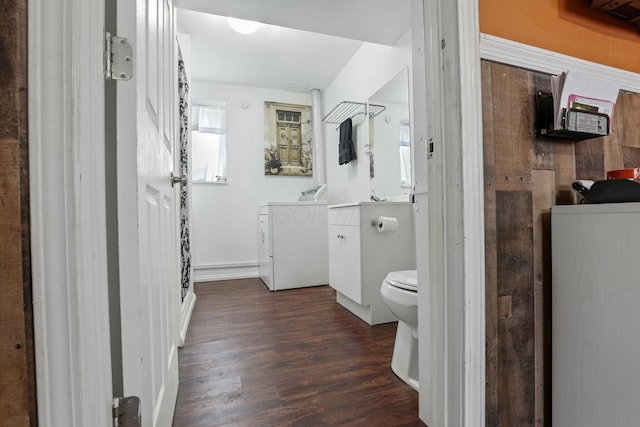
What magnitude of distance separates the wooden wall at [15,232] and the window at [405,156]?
7.11 ft

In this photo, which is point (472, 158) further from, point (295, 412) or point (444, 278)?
point (295, 412)

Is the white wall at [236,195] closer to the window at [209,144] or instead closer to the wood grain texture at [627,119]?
the window at [209,144]

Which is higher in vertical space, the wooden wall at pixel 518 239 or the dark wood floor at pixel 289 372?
the wooden wall at pixel 518 239

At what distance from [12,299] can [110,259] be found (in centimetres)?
15

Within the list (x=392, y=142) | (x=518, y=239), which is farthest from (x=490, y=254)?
(x=392, y=142)

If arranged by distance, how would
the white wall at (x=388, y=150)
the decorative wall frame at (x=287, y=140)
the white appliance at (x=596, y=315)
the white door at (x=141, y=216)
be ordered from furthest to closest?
the decorative wall frame at (x=287, y=140)
the white wall at (x=388, y=150)
the white appliance at (x=596, y=315)
the white door at (x=141, y=216)

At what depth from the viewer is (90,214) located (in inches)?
20.2

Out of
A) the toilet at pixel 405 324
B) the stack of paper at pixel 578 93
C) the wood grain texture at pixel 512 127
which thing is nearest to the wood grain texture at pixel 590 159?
the stack of paper at pixel 578 93

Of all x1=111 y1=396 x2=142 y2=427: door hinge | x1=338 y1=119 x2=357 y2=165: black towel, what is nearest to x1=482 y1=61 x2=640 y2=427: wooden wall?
x1=111 y1=396 x2=142 y2=427: door hinge

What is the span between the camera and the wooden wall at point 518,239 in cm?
82

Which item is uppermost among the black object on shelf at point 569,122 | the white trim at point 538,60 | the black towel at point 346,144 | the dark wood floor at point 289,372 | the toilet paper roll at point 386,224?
the black towel at point 346,144

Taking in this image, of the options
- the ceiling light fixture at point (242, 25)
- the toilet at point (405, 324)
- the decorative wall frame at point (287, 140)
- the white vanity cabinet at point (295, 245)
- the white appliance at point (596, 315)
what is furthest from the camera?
the decorative wall frame at point (287, 140)

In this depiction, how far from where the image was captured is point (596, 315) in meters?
0.74

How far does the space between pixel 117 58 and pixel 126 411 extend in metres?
0.73
